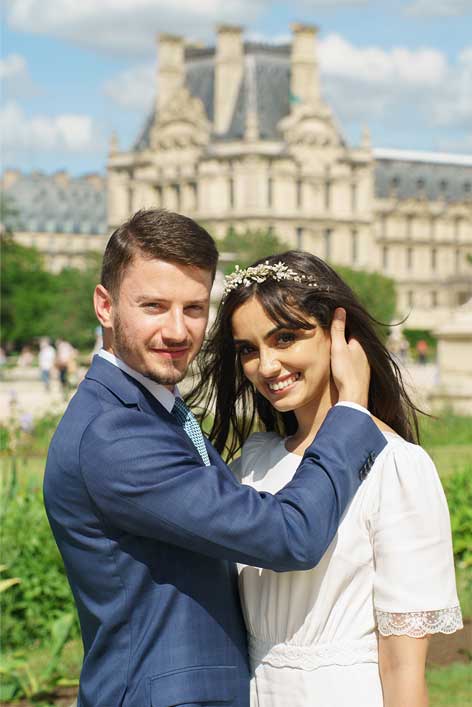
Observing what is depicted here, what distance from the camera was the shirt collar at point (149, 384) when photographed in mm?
2850

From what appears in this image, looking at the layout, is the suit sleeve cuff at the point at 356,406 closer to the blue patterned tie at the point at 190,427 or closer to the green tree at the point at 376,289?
the blue patterned tie at the point at 190,427

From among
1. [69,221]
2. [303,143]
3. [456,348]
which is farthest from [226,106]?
[456,348]

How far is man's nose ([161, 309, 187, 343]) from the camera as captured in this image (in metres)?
2.78

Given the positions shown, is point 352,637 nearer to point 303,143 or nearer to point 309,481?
point 309,481

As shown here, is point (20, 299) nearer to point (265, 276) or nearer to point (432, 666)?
point (432, 666)

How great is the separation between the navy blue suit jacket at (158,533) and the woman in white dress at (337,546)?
12 cm

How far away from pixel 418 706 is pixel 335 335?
34.2 inches

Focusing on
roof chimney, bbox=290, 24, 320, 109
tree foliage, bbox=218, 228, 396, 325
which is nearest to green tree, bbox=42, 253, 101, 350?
tree foliage, bbox=218, 228, 396, 325

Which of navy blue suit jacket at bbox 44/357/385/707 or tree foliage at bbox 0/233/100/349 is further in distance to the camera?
tree foliage at bbox 0/233/100/349

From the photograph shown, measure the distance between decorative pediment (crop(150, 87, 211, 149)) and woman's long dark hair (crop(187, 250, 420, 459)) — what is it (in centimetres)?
7735

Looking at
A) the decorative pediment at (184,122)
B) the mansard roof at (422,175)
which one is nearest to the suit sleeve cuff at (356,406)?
the decorative pediment at (184,122)

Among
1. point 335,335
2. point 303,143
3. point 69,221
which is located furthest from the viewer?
point 69,221

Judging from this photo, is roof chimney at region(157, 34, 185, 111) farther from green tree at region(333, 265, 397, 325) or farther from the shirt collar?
the shirt collar

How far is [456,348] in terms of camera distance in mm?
16328
